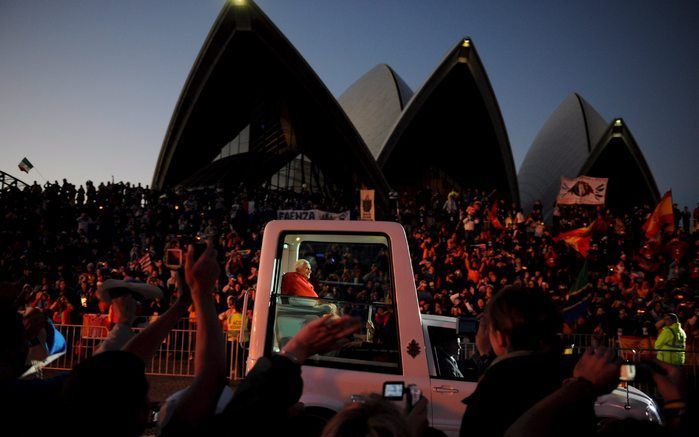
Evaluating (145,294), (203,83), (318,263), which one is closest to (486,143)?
(203,83)

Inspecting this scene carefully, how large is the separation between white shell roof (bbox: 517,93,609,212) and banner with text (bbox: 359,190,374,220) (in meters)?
39.3

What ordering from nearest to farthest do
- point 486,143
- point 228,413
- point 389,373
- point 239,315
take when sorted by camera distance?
1. point 228,413
2. point 389,373
3. point 239,315
4. point 486,143

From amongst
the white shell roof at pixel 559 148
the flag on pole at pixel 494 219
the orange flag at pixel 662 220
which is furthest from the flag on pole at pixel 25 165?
the white shell roof at pixel 559 148

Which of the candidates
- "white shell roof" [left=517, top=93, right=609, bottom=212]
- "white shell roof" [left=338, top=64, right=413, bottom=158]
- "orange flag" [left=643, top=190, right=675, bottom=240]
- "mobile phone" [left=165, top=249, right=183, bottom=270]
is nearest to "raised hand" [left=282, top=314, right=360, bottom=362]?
"mobile phone" [left=165, top=249, right=183, bottom=270]

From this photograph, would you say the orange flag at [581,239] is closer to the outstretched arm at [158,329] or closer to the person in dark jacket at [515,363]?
the person in dark jacket at [515,363]

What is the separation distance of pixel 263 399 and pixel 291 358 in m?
0.14

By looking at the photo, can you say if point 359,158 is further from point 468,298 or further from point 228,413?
point 228,413

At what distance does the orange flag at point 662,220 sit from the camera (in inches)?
571

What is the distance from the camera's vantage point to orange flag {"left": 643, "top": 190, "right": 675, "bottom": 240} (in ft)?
47.5

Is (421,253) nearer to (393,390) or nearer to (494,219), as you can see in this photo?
(494,219)

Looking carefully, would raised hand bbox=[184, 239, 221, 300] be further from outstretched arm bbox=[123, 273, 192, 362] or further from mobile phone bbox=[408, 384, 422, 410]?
mobile phone bbox=[408, 384, 422, 410]

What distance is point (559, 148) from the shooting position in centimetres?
4441

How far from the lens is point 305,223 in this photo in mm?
3801

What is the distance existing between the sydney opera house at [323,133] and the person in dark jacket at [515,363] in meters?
25.7
